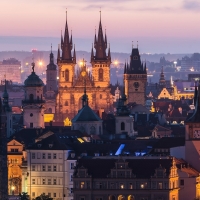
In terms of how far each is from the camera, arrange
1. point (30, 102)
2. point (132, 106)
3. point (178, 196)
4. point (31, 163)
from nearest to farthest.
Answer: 1. point (178, 196)
2. point (31, 163)
3. point (30, 102)
4. point (132, 106)

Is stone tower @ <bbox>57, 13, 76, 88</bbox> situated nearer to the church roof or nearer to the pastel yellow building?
the church roof

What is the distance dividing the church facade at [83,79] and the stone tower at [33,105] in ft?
116

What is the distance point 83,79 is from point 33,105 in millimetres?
38408

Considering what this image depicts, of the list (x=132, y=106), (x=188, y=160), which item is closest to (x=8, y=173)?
(x=188, y=160)

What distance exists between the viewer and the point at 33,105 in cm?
15550

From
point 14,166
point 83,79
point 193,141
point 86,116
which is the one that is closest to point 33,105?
point 86,116

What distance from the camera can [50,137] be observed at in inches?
4557

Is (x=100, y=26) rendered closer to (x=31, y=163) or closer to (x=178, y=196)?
(x=31, y=163)

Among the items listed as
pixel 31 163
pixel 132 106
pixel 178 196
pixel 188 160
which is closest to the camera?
pixel 178 196

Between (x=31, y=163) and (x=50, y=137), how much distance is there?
2.15m

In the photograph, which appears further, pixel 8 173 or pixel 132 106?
pixel 132 106

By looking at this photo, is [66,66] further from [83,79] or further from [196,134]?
[196,134]

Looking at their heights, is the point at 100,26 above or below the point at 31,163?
above

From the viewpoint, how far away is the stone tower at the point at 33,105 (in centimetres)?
15512
